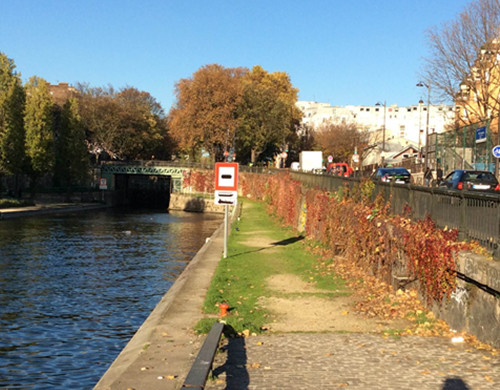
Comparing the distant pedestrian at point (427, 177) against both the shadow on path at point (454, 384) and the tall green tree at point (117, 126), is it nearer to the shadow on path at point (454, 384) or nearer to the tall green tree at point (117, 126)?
the shadow on path at point (454, 384)

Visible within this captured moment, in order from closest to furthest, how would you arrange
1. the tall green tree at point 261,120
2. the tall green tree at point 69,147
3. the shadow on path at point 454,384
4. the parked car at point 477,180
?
1. the shadow on path at point 454,384
2. the parked car at point 477,180
3. the tall green tree at point 69,147
4. the tall green tree at point 261,120

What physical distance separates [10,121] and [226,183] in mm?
46245

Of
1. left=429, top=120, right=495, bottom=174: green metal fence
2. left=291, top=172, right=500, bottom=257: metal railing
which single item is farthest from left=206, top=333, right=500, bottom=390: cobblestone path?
left=429, top=120, right=495, bottom=174: green metal fence

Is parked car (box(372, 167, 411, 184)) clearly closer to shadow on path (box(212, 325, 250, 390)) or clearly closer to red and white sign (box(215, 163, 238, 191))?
red and white sign (box(215, 163, 238, 191))

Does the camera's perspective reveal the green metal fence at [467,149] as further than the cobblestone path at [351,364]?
Yes

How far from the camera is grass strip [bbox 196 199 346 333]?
12.5m

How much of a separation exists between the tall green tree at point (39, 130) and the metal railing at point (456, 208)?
180 ft

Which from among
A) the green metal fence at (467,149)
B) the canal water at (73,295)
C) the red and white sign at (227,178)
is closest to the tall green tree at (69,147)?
the canal water at (73,295)

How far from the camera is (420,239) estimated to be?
41.6ft

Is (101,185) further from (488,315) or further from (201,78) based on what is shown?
(488,315)

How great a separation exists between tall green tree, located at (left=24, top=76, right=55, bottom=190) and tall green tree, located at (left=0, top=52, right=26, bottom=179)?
2.37 meters

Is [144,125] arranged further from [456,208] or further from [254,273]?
[456,208]

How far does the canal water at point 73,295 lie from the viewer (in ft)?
41.4

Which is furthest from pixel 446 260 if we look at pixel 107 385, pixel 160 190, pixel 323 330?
pixel 160 190
